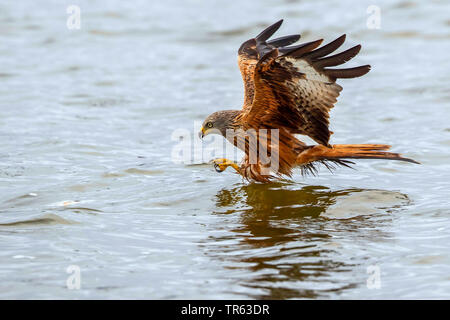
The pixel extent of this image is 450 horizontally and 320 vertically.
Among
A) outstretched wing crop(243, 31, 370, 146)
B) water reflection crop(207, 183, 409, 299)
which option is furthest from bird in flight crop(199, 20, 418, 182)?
water reflection crop(207, 183, 409, 299)

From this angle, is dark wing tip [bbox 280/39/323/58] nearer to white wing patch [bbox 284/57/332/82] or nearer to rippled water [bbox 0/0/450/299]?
white wing patch [bbox 284/57/332/82]

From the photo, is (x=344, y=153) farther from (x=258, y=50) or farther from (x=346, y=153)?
(x=258, y=50)

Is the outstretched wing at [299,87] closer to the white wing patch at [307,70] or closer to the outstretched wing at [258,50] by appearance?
the white wing patch at [307,70]

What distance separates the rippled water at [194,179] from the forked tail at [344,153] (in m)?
0.37

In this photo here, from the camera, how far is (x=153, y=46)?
14695 mm

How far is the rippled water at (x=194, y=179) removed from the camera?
5141mm

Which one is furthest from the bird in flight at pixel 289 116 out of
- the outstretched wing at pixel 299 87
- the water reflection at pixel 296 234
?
the water reflection at pixel 296 234

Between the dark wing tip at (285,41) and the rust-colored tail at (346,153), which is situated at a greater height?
the dark wing tip at (285,41)

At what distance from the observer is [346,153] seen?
693 centimetres

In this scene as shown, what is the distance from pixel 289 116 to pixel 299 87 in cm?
49

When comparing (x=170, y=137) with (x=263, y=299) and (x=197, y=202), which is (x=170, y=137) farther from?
(x=263, y=299)

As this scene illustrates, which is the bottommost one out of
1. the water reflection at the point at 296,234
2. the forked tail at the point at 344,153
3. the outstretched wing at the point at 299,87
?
the water reflection at the point at 296,234
